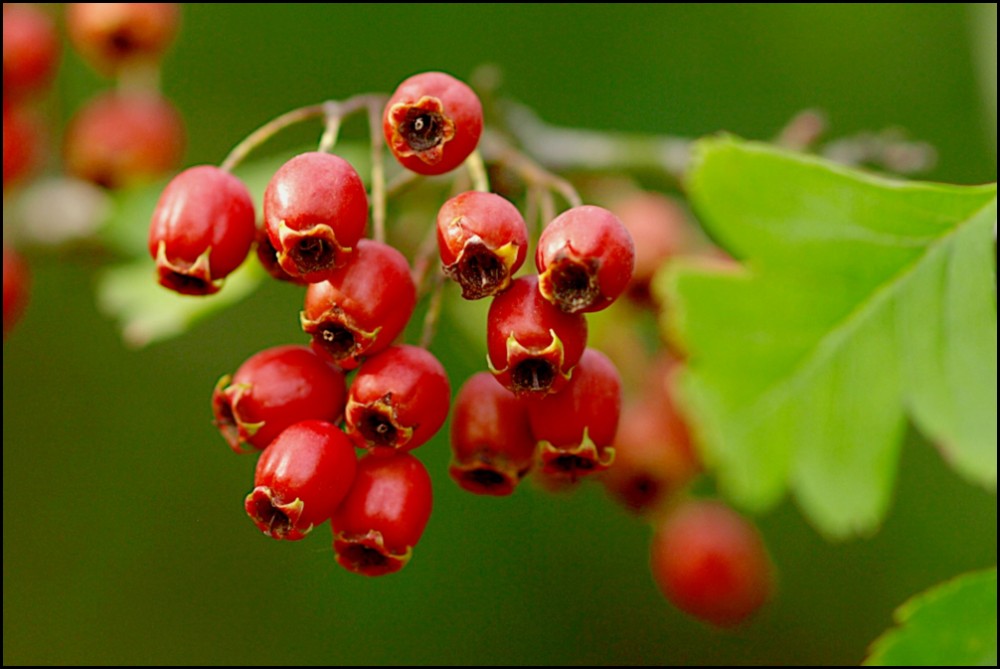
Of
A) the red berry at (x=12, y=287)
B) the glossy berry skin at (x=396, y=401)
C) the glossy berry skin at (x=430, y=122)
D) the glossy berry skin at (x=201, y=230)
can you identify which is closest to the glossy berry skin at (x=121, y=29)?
the red berry at (x=12, y=287)

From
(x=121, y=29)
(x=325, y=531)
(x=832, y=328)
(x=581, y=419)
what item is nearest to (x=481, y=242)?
(x=581, y=419)

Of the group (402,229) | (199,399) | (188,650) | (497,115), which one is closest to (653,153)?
(497,115)

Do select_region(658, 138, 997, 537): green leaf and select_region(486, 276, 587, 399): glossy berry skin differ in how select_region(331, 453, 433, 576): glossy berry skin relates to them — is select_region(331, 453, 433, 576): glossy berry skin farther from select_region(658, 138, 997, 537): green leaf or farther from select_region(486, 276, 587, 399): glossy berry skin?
select_region(658, 138, 997, 537): green leaf

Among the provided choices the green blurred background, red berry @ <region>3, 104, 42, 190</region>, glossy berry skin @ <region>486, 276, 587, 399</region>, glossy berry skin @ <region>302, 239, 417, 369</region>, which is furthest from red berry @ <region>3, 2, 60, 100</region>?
glossy berry skin @ <region>486, 276, 587, 399</region>

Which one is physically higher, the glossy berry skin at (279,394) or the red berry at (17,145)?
the red berry at (17,145)

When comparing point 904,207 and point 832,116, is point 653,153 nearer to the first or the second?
point 904,207

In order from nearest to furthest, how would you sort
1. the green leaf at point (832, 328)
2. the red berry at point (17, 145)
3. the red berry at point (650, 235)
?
the green leaf at point (832, 328) → the red berry at point (650, 235) → the red berry at point (17, 145)

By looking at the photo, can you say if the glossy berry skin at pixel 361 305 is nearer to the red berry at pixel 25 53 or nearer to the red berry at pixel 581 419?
the red berry at pixel 581 419
